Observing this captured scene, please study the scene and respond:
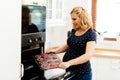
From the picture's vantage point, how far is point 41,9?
148 centimetres

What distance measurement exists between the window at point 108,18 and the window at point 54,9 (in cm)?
88

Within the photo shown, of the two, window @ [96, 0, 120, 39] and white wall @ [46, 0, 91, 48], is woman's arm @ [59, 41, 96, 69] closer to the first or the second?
white wall @ [46, 0, 91, 48]

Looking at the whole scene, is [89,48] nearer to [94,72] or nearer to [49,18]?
[49,18]

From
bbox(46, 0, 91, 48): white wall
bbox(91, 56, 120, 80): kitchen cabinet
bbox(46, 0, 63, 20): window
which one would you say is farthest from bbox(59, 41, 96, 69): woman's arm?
bbox(46, 0, 91, 48): white wall

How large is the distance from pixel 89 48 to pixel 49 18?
1.05 meters

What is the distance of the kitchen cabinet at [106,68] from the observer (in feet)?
9.09

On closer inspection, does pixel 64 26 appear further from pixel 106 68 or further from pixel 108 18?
pixel 106 68

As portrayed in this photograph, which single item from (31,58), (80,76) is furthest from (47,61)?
(80,76)

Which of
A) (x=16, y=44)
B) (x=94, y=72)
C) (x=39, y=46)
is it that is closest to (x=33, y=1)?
(x=39, y=46)

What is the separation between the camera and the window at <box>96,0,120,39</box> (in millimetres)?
3416

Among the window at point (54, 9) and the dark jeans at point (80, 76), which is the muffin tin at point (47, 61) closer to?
the dark jeans at point (80, 76)

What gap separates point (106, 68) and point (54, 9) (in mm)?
1017

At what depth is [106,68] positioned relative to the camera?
2814 mm

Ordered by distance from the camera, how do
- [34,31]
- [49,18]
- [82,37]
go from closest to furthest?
[34,31]
[82,37]
[49,18]
